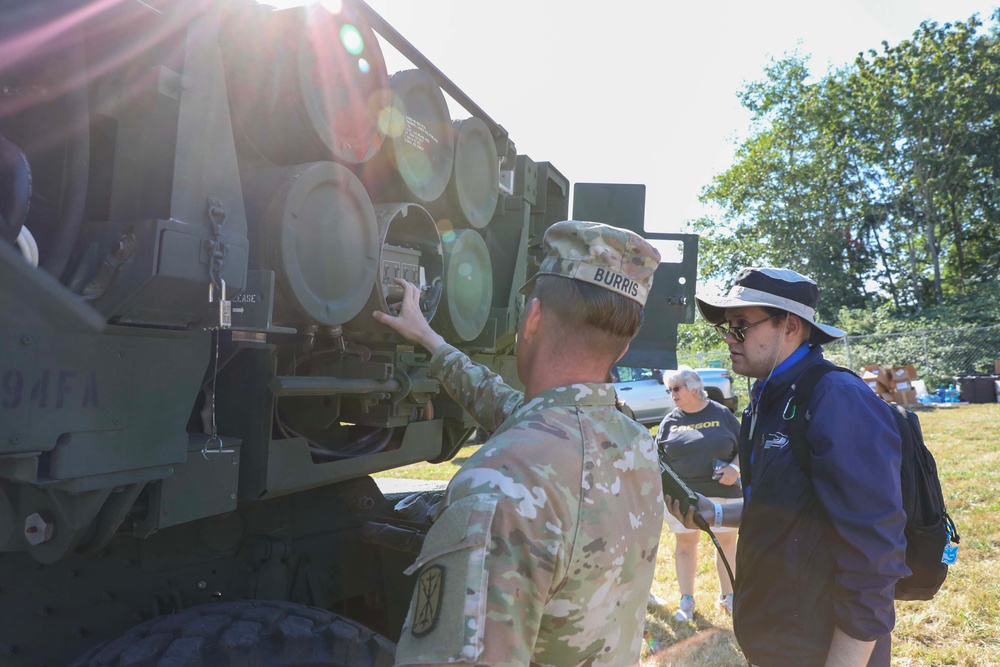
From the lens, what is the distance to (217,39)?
1864 mm

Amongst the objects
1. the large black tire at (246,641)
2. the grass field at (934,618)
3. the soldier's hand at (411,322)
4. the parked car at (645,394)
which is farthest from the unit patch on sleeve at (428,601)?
the parked car at (645,394)

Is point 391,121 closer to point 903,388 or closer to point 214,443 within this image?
point 214,443

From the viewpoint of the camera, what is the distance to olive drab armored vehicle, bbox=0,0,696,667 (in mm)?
1538

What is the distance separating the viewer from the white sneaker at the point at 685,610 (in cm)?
514

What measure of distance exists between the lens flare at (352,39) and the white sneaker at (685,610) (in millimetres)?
4306

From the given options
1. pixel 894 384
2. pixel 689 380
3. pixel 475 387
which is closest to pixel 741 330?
pixel 475 387

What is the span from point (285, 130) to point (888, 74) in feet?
107

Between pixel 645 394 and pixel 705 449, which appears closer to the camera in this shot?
pixel 705 449

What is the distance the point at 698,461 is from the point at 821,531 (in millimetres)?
3240

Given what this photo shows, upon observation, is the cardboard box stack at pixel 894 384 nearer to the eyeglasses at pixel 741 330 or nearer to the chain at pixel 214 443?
the eyeglasses at pixel 741 330

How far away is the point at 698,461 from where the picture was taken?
535 cm

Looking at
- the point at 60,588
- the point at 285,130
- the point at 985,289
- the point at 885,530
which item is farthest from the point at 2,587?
the point at 985,289

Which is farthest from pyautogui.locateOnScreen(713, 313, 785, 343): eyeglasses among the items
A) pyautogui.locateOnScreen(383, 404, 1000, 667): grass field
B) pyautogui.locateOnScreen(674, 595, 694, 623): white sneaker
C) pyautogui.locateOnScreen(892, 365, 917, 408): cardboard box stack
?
pyautogui.locateOnScreen(892, 365, 917, 408): cardboard box stack

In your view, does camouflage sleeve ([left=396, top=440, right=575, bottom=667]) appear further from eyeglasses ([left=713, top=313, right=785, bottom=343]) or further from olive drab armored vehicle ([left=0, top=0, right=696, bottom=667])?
eyeglasses ([left=713, top=313, right=785, bottom=343])
